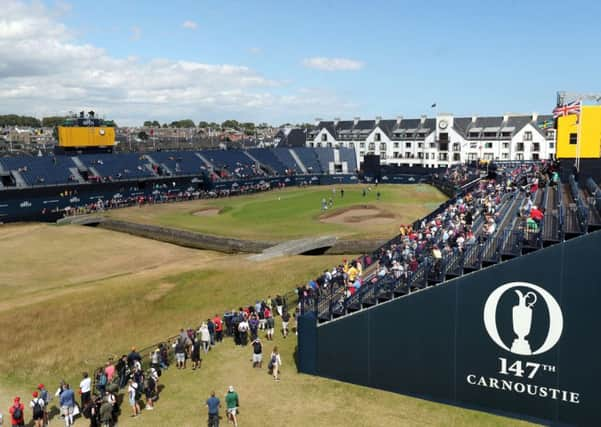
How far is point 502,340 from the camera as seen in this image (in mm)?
16281

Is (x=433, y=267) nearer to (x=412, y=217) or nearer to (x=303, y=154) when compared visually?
(x=412, y=217)

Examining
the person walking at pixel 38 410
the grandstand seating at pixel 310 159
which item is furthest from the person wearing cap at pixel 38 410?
the grandstand seating at pixel 310 159

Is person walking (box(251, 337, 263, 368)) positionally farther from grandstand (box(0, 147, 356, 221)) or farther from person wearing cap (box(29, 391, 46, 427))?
grandstand (box(0, 147, 356, 221))

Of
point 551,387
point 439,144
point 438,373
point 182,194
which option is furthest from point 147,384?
point 439,144

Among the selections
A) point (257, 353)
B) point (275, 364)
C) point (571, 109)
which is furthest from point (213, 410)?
point (571, 109)

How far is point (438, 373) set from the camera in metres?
17.5

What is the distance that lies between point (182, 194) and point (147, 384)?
57073mm

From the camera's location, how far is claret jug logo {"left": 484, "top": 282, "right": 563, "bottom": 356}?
15.6m

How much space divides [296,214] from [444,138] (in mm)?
Result: 57243

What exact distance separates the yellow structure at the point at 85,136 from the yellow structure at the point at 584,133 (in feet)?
214

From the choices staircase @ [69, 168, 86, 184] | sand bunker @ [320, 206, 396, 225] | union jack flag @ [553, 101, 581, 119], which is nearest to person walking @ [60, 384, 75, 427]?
union jack flag @ [553, 101, 581, 119]

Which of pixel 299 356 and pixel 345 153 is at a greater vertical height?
pixel 345 153

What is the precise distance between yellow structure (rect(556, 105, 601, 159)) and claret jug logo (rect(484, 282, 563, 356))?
1706cm

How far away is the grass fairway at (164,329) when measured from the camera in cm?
1681
